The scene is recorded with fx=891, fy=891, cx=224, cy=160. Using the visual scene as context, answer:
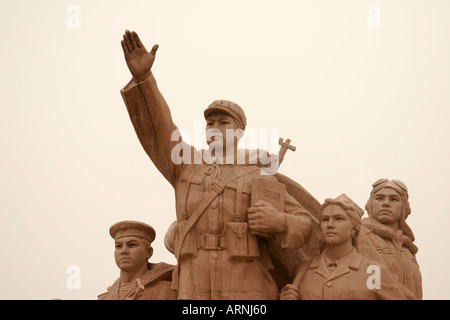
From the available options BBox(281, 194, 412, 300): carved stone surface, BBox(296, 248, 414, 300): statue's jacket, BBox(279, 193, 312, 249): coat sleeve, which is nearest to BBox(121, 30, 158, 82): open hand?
BBox(279, 193, 312, 249): coat sleeve

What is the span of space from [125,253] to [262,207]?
1.95m

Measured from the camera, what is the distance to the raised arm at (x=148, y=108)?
10.6m

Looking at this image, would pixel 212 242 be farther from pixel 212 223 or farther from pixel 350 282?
pixel 350 282

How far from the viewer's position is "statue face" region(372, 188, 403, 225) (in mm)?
12312

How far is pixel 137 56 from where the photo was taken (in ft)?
34.8

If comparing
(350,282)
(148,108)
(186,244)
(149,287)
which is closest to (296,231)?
(350,282)

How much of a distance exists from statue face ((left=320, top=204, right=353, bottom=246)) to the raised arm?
6.30 feet

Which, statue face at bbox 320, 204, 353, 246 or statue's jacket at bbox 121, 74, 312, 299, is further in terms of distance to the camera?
statue face at bbox 320, 204, 353, 246

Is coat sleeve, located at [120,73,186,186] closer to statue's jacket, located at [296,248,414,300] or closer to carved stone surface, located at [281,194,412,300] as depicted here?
carved stone surface, located at [281,194,412,300]

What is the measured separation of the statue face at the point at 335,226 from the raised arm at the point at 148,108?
192 centimetres

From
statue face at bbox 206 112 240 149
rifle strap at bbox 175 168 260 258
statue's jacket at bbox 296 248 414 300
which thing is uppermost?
statue face at bbox 206 112 240 149

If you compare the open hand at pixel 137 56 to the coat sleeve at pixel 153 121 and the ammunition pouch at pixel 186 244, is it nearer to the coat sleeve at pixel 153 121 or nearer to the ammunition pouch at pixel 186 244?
the coat sleeve at pixel 153 121

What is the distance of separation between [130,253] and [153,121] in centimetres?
171
